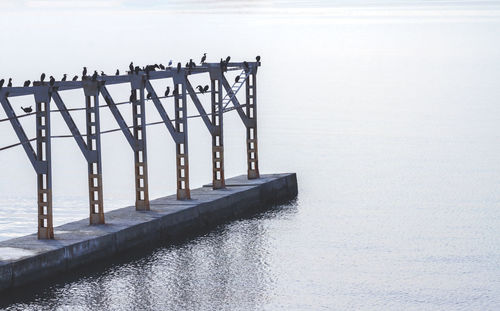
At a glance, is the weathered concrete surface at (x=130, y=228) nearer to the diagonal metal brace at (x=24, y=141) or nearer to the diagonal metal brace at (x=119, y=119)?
the diagonal metal brace at (x=24, y=141)

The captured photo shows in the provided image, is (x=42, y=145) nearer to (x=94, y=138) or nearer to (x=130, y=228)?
(x=94, y=138)

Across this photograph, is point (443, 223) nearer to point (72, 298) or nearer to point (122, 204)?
point (122, 204)

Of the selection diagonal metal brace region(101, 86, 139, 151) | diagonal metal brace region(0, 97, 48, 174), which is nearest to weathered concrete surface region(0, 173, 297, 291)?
diagonal metal brace region(0, 97, 48, 174)

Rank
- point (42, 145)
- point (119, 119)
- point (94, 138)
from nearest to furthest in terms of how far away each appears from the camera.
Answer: point (42, 145), point (94, 138), point (119, 119)

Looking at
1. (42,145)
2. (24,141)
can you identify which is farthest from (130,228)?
(24,141)

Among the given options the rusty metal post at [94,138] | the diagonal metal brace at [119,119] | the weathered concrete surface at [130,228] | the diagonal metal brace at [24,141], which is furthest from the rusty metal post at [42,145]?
the diagonal metal brace at [119,119]

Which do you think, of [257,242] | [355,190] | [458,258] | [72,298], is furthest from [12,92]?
[355,190]

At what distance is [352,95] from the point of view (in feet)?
435

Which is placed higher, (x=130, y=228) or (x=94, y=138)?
(x=94, y=138)

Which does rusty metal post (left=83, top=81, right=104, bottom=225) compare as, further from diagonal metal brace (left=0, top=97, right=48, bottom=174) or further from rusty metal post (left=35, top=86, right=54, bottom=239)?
diagonal metal brace (left=0, top=97, right=48, bottom=174)

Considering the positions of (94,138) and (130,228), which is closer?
(94,138)

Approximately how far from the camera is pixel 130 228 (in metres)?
38.8

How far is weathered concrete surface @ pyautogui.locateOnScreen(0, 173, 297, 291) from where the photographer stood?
3388cm

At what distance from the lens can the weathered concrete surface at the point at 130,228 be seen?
33.9 meters
